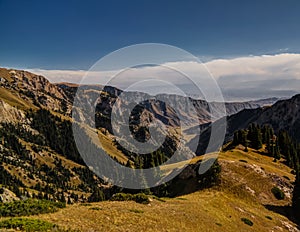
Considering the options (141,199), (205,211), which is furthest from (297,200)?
(141,199)

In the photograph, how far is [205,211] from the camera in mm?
44500

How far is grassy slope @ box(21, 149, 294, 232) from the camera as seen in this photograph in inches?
1064

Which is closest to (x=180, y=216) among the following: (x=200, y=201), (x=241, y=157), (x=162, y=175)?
(x=200, y=201)

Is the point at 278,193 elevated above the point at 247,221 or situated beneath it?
situated beneath

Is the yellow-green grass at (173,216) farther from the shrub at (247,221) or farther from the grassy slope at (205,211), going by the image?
the shrub at (247,221)

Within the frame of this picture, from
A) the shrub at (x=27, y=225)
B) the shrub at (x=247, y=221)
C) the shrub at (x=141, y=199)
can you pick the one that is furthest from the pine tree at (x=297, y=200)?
the shrub at (x=27, y=225)

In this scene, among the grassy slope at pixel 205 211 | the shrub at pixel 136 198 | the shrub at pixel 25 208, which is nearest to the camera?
the shrub at pixel 25 208

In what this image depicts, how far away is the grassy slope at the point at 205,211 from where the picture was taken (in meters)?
27.0

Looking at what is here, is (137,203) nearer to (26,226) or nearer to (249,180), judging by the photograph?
(26,226)

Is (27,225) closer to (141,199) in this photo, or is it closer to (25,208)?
(25,208)

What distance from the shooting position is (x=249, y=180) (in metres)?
69.6

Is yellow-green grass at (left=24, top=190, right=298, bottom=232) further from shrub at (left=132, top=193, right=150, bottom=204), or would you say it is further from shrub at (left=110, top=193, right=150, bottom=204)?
shrub at (left=110, top=193, right=150, bottom=204)

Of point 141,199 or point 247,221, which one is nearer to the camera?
point 141,199

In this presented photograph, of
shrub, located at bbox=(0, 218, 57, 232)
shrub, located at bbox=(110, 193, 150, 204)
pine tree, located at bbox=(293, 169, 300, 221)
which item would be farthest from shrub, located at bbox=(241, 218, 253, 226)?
shrub, located at bbox=(0, 218, 57, 232)
